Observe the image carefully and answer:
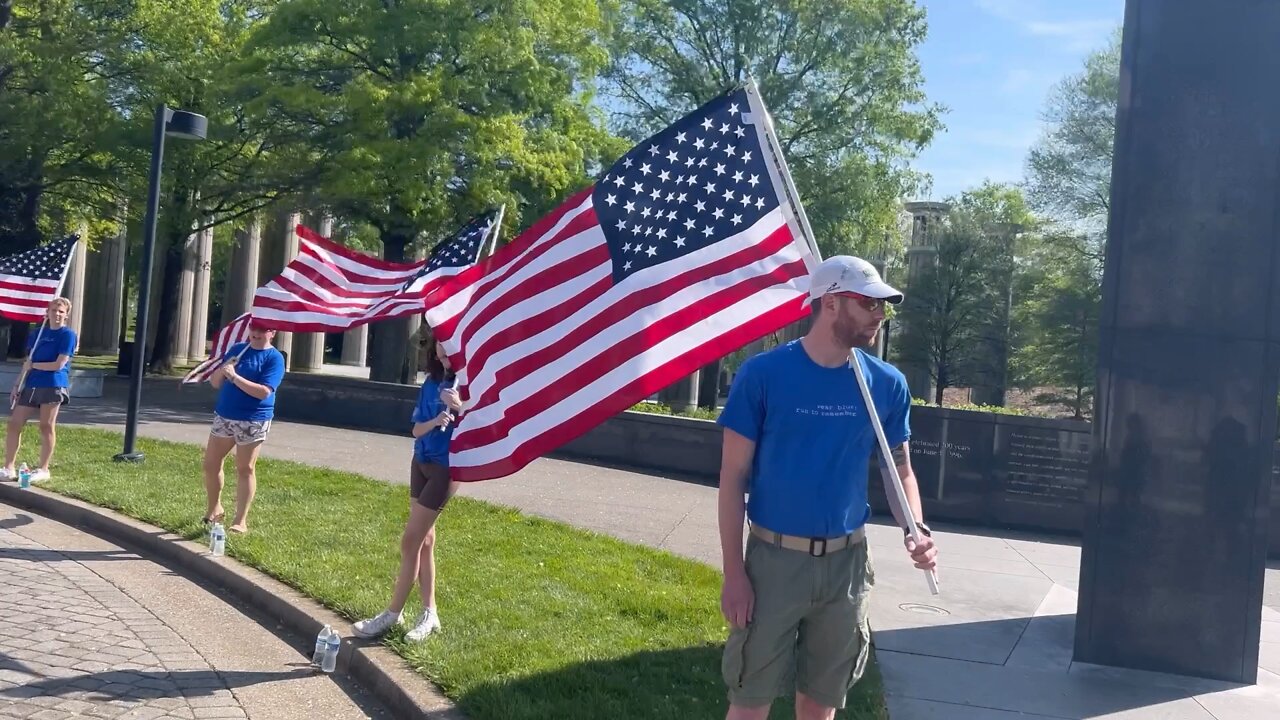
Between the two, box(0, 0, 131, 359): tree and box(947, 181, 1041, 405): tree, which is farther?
box(947, 181, 1041, 405): tree

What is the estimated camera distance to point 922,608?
8.73 metres

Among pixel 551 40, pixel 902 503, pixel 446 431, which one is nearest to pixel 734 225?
pixel 902 503

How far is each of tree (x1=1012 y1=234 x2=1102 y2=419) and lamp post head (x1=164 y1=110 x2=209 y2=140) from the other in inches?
881

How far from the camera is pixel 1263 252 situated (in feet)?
23.7

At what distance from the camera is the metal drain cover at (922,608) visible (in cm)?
862

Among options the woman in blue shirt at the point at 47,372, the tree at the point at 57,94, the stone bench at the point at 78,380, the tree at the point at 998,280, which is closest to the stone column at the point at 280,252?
the tree at the point at 57,94

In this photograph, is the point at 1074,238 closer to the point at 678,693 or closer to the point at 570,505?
the point at 570,505

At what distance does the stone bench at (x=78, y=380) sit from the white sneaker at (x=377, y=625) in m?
17.7

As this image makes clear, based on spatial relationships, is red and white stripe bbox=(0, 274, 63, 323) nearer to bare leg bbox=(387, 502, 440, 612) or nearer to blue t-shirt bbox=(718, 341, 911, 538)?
bare leg bbox=(387, 502, 440, 612)

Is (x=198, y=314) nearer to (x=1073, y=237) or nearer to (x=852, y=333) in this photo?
(x=1073, y=237)

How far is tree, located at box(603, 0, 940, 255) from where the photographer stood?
25344 mm

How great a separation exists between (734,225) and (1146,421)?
341cm

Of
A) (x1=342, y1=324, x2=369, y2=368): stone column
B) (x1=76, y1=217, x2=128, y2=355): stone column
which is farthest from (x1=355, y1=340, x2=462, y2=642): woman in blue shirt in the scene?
(x1=342, y1=324, x2=369, y2=368): stone column

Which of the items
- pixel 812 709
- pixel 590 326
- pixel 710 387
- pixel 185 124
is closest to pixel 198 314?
pixel 710 387
